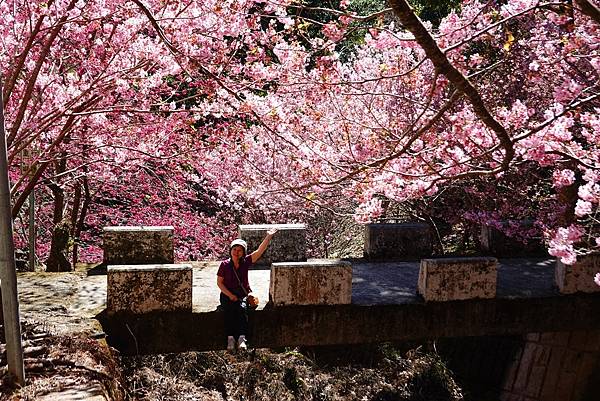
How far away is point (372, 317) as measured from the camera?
683 cm

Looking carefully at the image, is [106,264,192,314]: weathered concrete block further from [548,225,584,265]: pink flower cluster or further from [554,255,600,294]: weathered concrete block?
[554,255,600,294]: weathered concrete block

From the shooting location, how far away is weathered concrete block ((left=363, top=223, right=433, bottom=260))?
863cm

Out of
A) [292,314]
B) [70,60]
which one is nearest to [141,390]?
[292,314]

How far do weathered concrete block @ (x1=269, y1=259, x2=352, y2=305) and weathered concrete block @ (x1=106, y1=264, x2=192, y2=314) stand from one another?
91 cm

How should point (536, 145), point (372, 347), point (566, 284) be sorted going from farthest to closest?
point (372, 347) < point (566, 284) < point (536, 145)

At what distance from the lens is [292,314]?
657cm

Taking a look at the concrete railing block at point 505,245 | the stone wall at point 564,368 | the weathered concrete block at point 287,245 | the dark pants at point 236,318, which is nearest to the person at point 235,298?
the dark pants at point 236,318

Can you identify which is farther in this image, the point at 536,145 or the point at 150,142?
the point at 150,142

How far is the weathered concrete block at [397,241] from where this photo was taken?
340 inches

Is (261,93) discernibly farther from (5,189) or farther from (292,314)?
(5,189)

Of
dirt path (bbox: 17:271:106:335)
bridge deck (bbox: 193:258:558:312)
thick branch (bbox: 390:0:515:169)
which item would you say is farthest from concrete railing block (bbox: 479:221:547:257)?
dirt path (bbox: 17:271:106:335)

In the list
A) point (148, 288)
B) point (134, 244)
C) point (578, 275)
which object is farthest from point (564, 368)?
point (134, 244)

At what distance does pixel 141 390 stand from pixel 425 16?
1230 cm

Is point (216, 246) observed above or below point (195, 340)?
above
